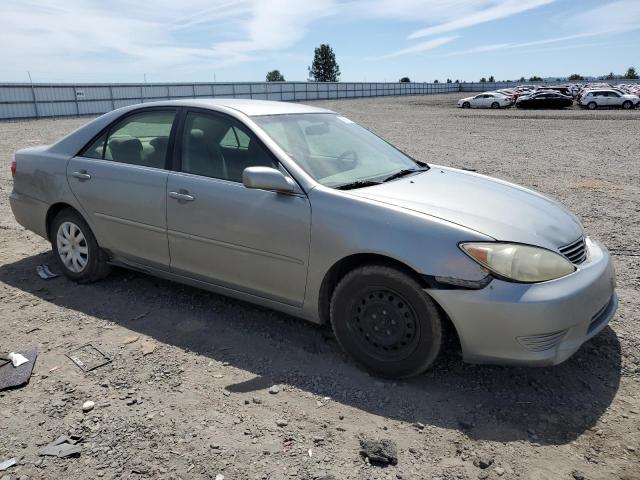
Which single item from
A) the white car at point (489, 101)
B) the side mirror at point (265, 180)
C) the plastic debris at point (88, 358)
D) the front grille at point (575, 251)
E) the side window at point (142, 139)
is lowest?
the plastic debris at point (88, 358)

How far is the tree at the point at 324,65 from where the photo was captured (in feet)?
369

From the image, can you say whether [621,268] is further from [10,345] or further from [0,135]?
[0,135]

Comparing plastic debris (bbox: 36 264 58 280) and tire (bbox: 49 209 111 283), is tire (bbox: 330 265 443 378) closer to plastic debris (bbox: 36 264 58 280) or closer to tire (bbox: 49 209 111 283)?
tire (bbox: 49 209 111 283)

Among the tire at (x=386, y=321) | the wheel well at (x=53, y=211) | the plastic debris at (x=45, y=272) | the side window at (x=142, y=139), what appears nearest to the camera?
the tire at (x=386, y=321)

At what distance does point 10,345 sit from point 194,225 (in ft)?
5.07

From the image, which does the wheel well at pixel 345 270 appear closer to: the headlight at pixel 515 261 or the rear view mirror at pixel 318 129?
the headlight at pixel 515 261

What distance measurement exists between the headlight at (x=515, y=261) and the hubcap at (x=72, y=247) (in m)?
3.39

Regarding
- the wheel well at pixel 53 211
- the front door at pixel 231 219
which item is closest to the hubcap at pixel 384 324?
the front door at pixel 231 219

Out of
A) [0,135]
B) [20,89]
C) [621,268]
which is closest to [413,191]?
[621,268]

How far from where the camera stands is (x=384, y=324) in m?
3.07

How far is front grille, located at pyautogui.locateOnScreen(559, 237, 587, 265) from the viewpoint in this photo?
300 cm

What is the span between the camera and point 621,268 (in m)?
4.75

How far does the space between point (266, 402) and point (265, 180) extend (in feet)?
4.39

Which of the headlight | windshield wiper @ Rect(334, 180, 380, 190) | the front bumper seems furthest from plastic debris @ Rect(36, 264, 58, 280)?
the headlight
